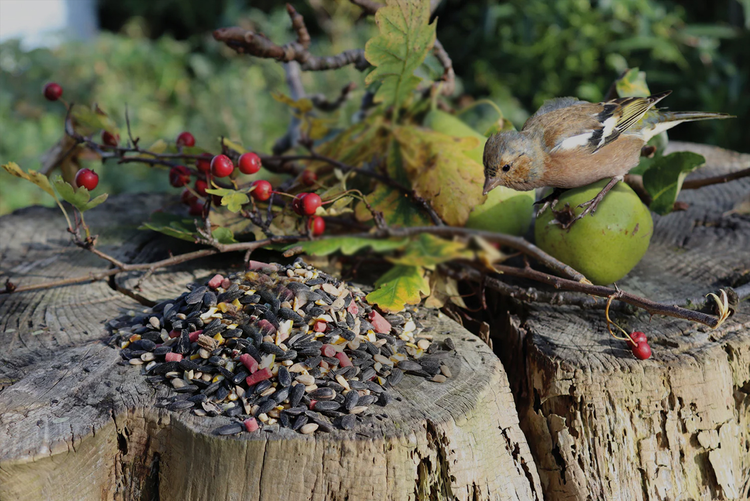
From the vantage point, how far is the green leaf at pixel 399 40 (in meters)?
1.84

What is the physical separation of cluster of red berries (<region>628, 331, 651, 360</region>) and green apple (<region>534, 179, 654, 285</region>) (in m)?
0.26

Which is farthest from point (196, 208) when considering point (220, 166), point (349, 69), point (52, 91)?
point (349, 69)

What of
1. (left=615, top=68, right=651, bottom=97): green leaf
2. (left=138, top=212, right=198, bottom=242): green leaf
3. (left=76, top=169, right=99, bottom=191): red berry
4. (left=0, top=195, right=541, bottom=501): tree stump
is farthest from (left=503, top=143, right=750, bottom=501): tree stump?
(left=76, top=169, right=99, bottom=191): red berry

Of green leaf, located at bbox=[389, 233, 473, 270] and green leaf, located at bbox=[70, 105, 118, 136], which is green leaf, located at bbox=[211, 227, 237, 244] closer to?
green leaf, located at bbox=[70, 105, 118, 136]

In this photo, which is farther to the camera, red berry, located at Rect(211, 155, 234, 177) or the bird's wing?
red berry, located at Rect(211, 155, 234, 177)

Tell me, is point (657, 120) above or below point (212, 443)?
above

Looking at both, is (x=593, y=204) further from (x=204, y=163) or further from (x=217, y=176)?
(x=204, y=163)

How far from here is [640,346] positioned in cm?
160

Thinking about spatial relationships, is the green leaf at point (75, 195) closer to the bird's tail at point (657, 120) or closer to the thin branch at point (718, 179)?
the bird's tail at point (657, 120)

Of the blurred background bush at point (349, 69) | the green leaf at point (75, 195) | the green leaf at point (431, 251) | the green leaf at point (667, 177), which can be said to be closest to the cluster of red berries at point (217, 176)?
the green leaf at point (75, 195)

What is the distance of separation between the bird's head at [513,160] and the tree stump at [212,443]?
18.2 inches

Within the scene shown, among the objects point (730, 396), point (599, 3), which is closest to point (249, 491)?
point (730, 396)

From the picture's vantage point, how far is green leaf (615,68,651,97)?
2115 mm

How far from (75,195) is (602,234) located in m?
1.46
